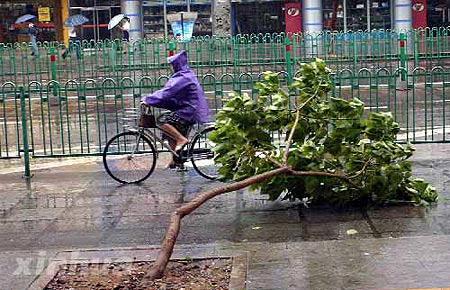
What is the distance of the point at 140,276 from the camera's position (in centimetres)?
683

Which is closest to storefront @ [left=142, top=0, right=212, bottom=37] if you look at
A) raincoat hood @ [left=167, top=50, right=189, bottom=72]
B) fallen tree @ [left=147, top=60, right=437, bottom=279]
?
raincoat hood @ [left=167, top=50, right=189, bottom=72]

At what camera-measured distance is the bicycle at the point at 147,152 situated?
10.8 meters

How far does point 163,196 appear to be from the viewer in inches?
397

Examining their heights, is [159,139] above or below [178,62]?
below

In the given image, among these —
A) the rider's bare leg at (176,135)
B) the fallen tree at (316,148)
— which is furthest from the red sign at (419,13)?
the fallen tree at (316,148)

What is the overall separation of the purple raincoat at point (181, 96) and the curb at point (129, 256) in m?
3.17

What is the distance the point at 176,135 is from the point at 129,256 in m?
3.50

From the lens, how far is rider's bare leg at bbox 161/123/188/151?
35.3 ft

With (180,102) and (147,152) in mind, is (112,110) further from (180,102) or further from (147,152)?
(180,102)

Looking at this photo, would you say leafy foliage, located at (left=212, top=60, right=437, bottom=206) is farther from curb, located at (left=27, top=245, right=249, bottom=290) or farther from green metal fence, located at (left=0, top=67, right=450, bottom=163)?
green metal fence, located at (left=0, top=67, right=450, bottom=163)

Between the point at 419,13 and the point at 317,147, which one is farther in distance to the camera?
the point at 419,13

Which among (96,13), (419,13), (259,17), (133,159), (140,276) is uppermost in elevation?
(96,13)

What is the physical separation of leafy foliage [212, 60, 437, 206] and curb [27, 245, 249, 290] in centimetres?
138

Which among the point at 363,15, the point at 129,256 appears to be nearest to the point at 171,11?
the point at 363,15
